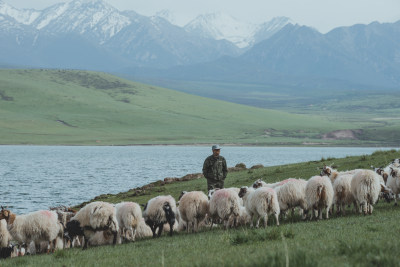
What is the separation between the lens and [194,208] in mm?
17641

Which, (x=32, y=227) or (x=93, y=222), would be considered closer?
(x=32, y=227)

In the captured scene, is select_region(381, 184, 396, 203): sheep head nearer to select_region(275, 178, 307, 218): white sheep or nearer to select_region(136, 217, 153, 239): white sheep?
select_region(275, 178, 307, 218): white sheep

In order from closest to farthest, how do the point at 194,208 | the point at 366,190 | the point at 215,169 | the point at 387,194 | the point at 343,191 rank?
1. the point at 366,190
2. the point at 194,208
3. the point at 343,191
4. the point at 387,194
5. the point at 215,169

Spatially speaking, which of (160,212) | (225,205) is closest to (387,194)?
(225,205)

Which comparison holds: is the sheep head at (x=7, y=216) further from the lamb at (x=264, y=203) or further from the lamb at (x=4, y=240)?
the lamb at (x=264, y=203)

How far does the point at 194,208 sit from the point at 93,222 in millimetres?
3442

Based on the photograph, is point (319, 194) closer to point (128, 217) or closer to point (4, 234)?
point (128, 217)

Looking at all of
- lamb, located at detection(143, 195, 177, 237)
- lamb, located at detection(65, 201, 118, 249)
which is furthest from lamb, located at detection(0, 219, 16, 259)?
lamb, located at detection(143, 195, 177, 237)

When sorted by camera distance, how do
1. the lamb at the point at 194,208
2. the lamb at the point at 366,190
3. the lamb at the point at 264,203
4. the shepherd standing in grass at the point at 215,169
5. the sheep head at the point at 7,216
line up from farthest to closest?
the shepherd standing in grass at the point at 215,169 → the lamb at the point at 194,208 → the lamb at the point at 366,190 → the lamb at the point at 264,203 → the sheep head at the point at 7,216

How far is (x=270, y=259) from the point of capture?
758 cm

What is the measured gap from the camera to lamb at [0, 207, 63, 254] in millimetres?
15867

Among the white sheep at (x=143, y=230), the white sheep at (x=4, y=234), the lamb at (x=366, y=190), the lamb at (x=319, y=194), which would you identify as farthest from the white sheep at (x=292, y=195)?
the white sheep at (x=4, y=234)

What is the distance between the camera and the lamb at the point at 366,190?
16.9 metres

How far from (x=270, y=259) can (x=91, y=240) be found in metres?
11.1
